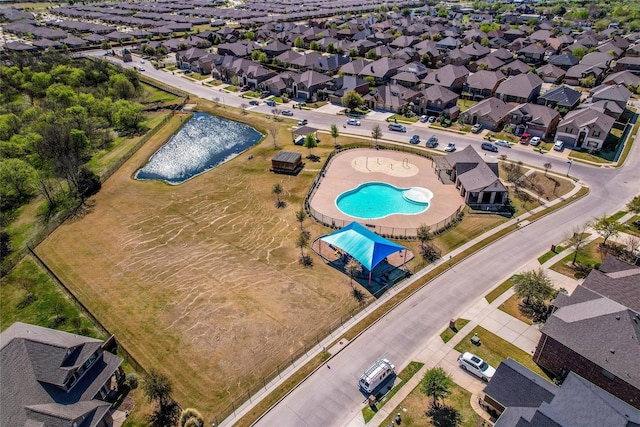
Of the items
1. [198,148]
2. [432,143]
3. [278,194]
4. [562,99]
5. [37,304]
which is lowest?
[37,304]

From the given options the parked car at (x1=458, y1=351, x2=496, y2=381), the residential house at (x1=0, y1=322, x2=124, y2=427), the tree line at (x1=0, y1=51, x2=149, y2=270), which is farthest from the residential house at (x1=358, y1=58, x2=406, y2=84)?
the residential house at (x1=0, y1=322, x2=124, y2=427)

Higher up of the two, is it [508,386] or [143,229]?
[508,386]

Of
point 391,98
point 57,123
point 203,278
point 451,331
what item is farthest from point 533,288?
point 57,123

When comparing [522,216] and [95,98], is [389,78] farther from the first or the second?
[95,98]

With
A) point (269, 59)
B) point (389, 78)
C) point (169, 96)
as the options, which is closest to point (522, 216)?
point (389, 78)

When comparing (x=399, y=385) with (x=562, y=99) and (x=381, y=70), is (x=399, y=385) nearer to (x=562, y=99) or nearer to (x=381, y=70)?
(x=562, y=99)

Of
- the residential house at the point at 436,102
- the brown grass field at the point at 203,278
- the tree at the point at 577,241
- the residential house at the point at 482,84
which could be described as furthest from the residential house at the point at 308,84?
the tree at the point at 577,241
